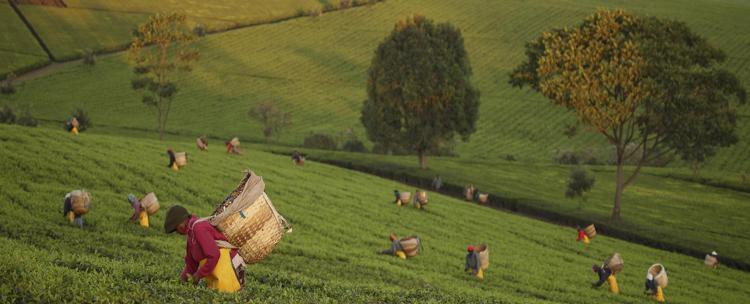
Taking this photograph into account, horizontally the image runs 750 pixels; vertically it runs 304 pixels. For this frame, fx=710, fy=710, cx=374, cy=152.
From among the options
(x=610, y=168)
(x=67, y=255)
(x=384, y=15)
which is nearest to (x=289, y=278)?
(x=67, y=255)

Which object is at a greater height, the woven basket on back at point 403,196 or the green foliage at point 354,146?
the green foliage at point 354,146

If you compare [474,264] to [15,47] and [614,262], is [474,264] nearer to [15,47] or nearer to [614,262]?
[614,262]

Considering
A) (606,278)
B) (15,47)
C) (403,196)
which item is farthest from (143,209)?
(15,47)

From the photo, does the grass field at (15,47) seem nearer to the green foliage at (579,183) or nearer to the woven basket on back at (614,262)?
the green foliage at (579,183)

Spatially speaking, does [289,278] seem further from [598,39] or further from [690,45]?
[690,45]

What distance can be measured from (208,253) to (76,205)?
13.6m

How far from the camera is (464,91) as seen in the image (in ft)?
235

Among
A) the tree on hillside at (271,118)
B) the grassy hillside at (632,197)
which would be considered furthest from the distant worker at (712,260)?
the tree on hillside at (271,118)

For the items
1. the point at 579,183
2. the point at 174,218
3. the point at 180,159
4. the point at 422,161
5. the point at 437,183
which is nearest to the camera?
the point at 174,218

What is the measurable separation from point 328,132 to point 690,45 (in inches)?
2312

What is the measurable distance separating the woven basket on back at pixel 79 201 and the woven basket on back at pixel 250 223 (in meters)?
12.6

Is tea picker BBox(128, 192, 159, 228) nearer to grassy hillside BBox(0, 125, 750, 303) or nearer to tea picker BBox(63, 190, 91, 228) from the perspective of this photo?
grassy hillside BBox(0, 125, 750, 303)

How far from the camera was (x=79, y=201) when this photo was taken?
80.0 ft

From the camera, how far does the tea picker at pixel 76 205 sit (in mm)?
24234
